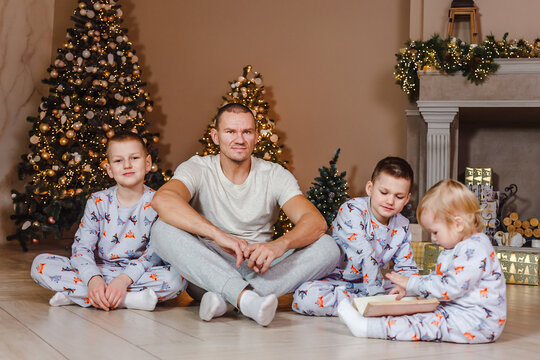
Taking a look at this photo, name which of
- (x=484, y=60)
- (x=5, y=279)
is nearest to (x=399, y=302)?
(x=5, y=279)

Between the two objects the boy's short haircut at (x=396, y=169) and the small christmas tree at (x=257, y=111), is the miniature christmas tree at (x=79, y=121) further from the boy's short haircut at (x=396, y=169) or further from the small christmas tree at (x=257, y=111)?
the boy's short haircut at (x=396, y=169)

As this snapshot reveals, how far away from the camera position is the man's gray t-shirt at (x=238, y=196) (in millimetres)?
2400

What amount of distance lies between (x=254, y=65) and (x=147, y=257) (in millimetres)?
3548

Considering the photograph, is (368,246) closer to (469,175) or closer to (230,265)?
(230,265)

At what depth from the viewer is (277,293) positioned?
2191mm

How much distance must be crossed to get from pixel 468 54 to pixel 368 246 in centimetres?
270

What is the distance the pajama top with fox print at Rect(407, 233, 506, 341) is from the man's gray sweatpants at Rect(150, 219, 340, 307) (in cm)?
51

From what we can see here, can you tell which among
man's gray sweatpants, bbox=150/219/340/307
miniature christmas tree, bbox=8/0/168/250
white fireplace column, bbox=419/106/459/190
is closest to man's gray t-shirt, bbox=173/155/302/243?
man's gray sweatpants, bbox=150/219/340/307

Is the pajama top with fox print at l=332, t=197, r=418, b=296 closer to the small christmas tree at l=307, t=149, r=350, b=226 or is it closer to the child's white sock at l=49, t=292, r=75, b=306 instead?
the child's white sock at l=49, t=292, r=75, b=306

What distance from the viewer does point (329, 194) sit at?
15.1 feet

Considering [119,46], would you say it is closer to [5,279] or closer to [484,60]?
[5,279]

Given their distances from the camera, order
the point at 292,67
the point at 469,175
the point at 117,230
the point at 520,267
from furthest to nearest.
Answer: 1. the point at 292,67
2. the point at 469,175
3. the point at 520,267
4. the point at 117,230

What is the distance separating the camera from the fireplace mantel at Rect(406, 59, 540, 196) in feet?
14.5

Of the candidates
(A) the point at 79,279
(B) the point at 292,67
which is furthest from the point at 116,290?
(B) the point at 292,67
